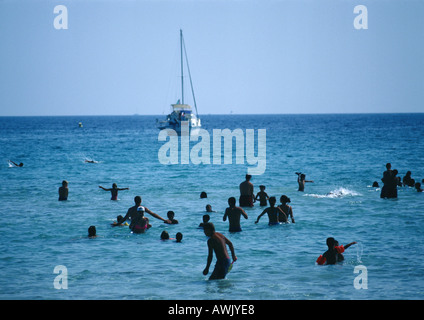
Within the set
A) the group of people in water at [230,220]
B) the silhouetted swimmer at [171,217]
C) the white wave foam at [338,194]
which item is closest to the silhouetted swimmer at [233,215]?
the group of people in water at [230,220]

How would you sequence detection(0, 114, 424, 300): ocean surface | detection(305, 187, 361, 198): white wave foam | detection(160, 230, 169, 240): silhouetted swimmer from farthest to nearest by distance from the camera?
1. detection(305, 187, 361, 198): white wave foam
2. detection(160, 230, 169, 240): silhouetted swimmer
3. detection(0, 114, 424, 300): ocean surface

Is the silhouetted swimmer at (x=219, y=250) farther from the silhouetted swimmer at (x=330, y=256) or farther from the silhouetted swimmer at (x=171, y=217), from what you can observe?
the silhouetted swimmer at (x=171, y=217)

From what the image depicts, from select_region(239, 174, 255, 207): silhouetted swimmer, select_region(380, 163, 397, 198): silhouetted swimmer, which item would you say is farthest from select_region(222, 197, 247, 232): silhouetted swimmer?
select_region(380, 163, 397, 198): silhouetted swimmer

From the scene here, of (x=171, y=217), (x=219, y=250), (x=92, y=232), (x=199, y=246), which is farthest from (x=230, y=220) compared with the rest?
(x=219, y=250)

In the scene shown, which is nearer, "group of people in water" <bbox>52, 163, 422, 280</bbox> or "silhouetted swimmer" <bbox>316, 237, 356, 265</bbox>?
"group of people in water" <bbox>52, 163, 422, 280</bbox>

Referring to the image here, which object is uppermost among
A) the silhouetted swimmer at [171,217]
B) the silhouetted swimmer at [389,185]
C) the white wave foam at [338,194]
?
the silhouetted swimmer at [389,185]

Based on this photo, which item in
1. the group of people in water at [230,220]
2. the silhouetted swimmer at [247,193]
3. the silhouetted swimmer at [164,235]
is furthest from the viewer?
the silhouetted swimmer at [247,193]

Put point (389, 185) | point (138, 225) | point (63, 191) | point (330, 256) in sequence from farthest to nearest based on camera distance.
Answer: point (63, 191)
point (389, 185)
point (138, 225)
point (330, 256)

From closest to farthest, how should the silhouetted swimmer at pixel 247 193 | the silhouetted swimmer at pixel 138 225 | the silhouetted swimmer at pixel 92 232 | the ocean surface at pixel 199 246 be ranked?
1. the ocean surface at pixel 199 246
2. the silhouetted swimmer at pixel 92 232
3. the silhouetted swimmer at pixel 138 225
4. the silhouetted swimmer at pixel 247 193

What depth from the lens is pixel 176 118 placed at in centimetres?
9294

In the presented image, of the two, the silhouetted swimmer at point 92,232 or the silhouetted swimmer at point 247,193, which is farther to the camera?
the silhouetted swimmer at point 247,193

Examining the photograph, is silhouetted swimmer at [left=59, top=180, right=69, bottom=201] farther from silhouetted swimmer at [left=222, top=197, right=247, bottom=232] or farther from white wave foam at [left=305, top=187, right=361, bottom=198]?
white wave foam at [left=305, top=187, right=361, bottom=198]

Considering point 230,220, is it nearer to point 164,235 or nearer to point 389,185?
point 164,235

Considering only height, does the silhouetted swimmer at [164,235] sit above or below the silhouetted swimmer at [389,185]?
below
